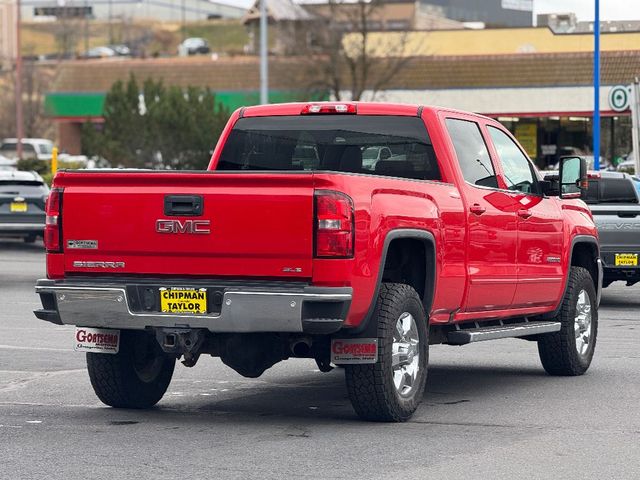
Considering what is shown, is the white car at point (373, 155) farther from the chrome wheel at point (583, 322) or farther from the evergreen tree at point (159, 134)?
the evergreen tree at point (159, 134)

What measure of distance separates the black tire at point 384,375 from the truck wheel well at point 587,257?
370 centimetres

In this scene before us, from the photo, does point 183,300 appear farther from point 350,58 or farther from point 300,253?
point 350,58

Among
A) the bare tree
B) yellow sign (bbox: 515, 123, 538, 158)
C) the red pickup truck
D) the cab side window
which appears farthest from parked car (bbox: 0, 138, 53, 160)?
the red pickup truck

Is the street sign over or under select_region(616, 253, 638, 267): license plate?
over

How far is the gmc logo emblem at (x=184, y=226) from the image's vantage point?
9109 mm

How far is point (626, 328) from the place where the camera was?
54.6 feet

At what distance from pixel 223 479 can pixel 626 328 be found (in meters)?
9.87

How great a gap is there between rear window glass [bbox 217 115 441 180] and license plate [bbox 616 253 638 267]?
8.72 metres

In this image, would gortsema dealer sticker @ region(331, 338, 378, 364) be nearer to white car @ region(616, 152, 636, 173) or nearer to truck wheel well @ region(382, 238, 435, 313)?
truck wheel well @ region(382, 238, 435, 313)

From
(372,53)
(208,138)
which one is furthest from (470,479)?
(372,53)

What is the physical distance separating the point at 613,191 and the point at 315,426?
1136 centimetres

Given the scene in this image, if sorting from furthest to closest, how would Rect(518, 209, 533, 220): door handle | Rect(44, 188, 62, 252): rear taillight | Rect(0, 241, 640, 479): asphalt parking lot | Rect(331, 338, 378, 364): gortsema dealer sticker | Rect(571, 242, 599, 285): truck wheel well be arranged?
1. Rect(571, 242, 599, 285): truck wheel well
2. Rect(518, 209, 533, 220): door handle
3. Rect(44, 188, 62, 252): rear taillight
4. Rect(331, 338, 378, 364): gortsema dealer sticker
5. Rect(0, 241, 640, 479): asphalt parking lot

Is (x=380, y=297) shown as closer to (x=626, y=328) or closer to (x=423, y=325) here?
(x=423, y=325)

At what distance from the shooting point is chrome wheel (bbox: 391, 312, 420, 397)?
9.56 m
